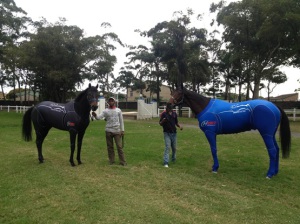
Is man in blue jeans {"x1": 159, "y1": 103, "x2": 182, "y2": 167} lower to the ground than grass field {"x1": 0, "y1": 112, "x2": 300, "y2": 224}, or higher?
higher

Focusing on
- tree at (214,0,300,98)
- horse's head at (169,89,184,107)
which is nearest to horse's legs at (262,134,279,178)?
horse's head at (169,89,184,107)

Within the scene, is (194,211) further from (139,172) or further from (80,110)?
(80,110)

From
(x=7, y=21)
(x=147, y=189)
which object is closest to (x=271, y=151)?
(x=147, y=189)

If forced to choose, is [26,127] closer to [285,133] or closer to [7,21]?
[285,133]

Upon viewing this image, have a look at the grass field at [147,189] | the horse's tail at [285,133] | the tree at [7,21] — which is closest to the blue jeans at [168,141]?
the grass field at [147,189]

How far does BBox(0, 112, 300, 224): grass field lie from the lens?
14.0 feet

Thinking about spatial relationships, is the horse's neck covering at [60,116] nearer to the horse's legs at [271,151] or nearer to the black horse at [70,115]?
the black horse at [70,115]

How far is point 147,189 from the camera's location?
5.53 meters

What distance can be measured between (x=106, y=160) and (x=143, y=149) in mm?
1980

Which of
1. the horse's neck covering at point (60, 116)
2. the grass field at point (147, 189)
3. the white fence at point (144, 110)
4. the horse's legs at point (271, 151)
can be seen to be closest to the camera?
the grass field at point (147, 189)

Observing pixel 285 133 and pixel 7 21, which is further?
pixel 7 21

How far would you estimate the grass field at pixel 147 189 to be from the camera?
169 inches

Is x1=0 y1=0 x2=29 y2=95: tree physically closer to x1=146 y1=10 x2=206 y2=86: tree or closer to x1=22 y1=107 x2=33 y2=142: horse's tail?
x1=146 y1=10 x2=206 y2=86: tree

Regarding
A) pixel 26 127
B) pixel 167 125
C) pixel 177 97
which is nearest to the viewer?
pixel 177 97
